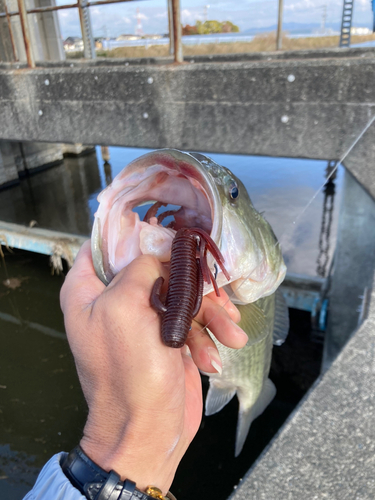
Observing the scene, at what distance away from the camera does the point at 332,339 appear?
3.52 meters

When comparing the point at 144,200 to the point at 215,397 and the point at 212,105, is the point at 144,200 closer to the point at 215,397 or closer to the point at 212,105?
the point at 215,397

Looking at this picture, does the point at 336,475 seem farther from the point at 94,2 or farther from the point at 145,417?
the point at 94,2

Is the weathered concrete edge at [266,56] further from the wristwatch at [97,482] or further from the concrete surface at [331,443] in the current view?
the wristwatch at [97,482]

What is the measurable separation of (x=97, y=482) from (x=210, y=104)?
2.60 metres

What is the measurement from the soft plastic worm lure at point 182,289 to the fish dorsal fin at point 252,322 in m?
0.57

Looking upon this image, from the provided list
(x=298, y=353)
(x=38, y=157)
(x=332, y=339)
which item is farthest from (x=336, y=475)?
(x=38, y=157)

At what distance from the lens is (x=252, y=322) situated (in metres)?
1.49

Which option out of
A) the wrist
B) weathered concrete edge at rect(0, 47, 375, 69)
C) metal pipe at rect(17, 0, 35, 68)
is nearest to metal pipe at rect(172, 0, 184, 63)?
weathered concrete edge at rect(0, 47, 375, 69)

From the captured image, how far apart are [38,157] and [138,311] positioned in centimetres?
1072

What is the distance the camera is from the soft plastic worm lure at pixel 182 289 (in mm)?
805

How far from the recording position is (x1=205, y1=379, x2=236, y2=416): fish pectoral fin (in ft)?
6.87

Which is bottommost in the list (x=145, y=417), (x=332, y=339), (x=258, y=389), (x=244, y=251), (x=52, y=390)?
(x=52, y=390)

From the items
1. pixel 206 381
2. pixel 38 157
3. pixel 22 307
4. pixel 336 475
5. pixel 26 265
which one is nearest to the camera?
pixel 336 475

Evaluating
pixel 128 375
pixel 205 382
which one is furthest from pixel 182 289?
pixel 205 382
